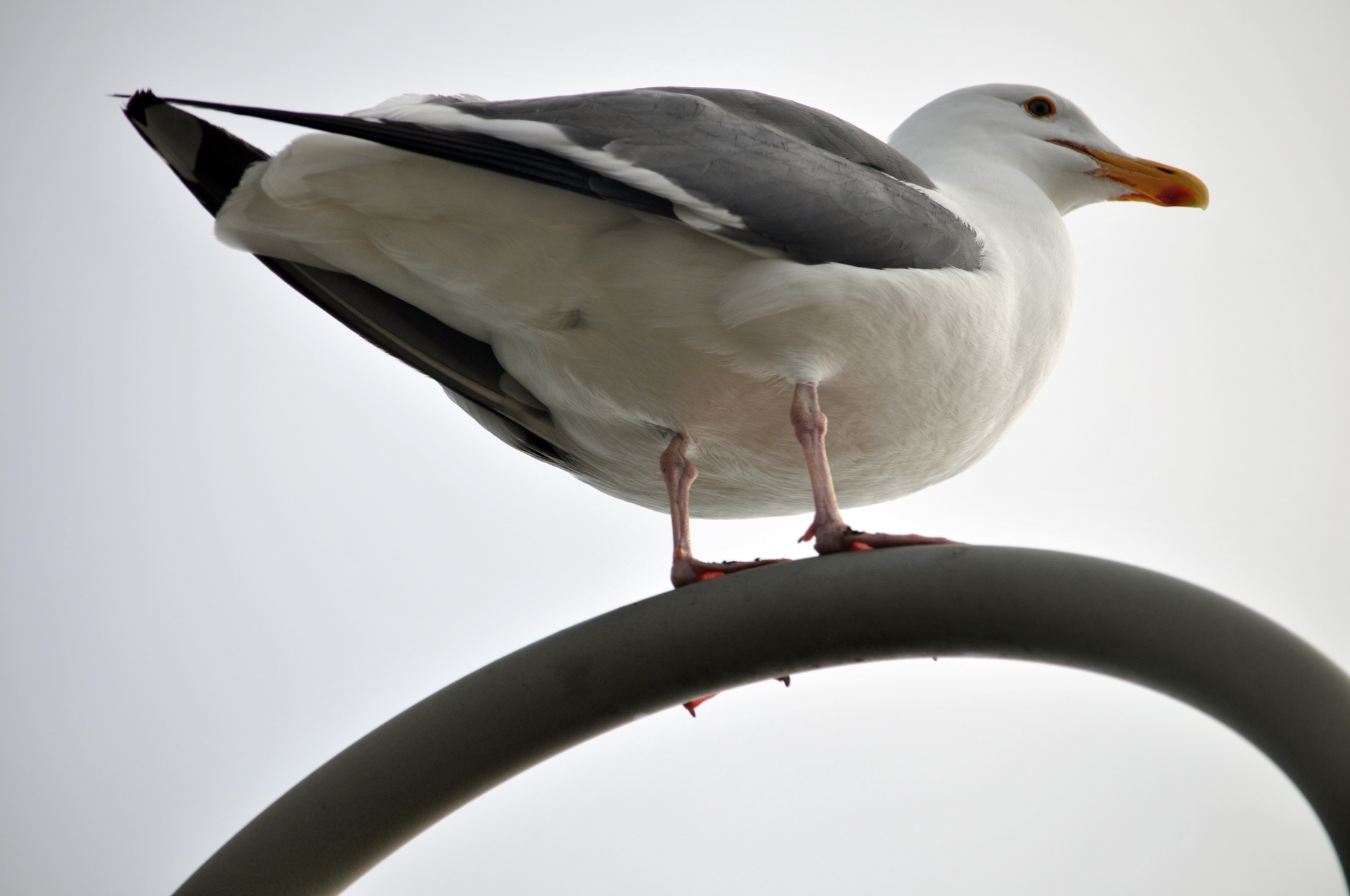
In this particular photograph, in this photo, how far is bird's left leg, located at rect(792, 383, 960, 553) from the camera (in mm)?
2744

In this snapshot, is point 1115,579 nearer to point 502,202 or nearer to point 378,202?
point 502,202

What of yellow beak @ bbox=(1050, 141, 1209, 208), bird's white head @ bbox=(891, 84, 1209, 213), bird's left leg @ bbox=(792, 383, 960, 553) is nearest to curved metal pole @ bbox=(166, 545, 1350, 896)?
bird's left leg @ bbox=(792, 383, 960, 553)

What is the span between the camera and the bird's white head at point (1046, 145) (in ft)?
13.2

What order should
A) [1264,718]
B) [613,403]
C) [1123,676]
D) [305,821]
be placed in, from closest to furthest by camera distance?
[1264,718], [1123,676], [305,821], [613,403]

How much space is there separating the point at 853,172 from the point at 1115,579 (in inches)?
52.5

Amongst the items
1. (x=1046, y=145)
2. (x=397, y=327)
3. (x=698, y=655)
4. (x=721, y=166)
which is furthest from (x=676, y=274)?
(x=1046, y=145)

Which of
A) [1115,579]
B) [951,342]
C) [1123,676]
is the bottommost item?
[1123,676]

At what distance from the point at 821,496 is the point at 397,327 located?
3.67ft

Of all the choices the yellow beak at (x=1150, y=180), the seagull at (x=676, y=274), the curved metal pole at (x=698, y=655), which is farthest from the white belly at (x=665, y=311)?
the yellow beak at (x=1150, y=180)

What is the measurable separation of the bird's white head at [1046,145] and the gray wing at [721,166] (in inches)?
35.7

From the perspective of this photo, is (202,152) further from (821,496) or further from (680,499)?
(821,496)

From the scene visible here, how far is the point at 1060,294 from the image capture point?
345 cm

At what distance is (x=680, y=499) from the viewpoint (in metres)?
3.27

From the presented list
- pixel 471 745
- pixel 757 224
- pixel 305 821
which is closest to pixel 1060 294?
pixel 757 224
